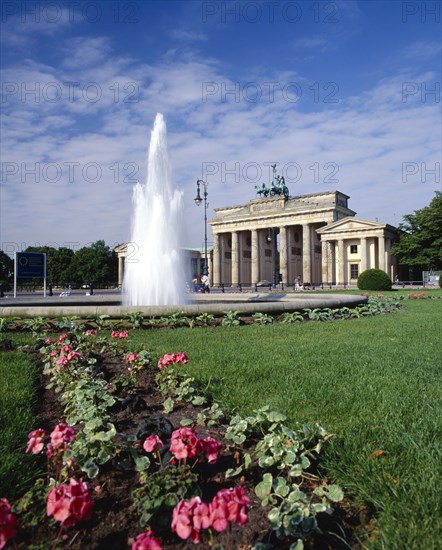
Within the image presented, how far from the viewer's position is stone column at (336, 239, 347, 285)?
68213mm

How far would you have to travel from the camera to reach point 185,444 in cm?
276

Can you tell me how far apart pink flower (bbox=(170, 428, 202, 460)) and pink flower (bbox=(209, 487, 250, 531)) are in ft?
2.15

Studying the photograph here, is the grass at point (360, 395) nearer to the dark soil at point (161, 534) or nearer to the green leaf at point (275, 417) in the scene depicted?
the dark soil at point (161, 534)

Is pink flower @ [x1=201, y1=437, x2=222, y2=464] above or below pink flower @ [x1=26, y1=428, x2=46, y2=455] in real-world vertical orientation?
below

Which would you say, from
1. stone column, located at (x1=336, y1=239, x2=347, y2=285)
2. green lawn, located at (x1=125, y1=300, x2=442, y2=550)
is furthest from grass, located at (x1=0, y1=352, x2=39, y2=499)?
stone column, located at (x1=336, y1=239, x2=347, y2=285)

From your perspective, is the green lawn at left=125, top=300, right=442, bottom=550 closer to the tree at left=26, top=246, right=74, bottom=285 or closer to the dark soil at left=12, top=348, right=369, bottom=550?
the dark soil at left=12, top=348, right=369, bottom=550

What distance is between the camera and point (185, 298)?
18406 millimetres

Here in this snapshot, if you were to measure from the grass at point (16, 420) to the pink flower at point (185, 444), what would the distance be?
107 cm

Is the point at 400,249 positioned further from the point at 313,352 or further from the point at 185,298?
the point at 313,352

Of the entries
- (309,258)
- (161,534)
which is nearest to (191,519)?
(161,534)

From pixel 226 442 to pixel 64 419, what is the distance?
5.59ft

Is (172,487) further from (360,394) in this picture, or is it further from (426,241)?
(426,241)

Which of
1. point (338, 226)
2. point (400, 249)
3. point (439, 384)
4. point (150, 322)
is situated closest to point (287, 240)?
point (338, 226)

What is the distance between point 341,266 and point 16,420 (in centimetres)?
6872
